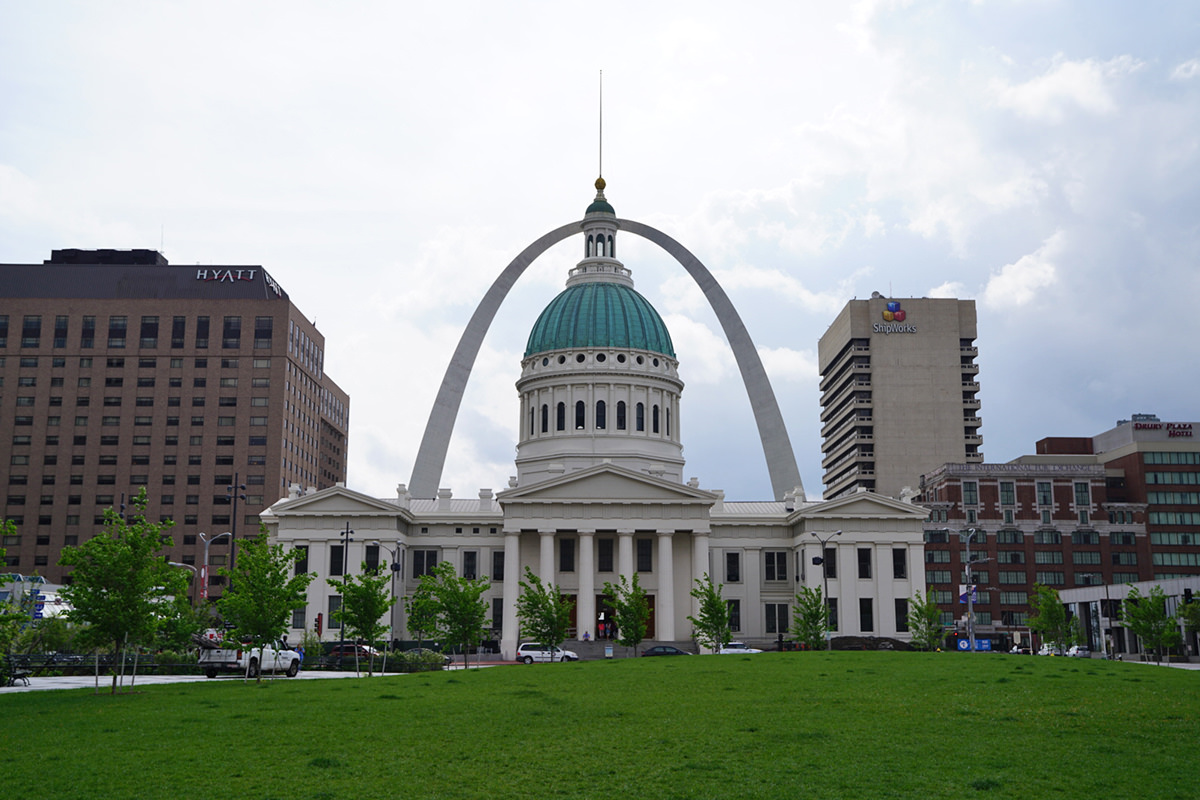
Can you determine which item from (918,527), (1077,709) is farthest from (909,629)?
(1077,709)

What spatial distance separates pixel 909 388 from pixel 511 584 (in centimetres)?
10026

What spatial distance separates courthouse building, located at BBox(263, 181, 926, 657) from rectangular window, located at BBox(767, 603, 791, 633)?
0.09 meters

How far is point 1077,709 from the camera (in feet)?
107

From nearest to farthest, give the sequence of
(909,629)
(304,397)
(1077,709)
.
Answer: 1. (1077,709)
2. (909,629)
3. (304,397)

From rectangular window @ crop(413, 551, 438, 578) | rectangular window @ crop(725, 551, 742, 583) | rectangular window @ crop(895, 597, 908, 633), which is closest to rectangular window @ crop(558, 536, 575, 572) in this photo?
rectangular window @ crop(413, 551, 438, 578)

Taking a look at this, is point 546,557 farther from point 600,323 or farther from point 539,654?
point 600,323

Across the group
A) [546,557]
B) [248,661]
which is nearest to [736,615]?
[546,557]

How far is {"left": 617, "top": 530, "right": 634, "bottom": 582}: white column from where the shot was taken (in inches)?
3740

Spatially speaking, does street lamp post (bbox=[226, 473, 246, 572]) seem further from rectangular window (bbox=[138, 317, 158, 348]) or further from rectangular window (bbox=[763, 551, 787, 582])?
rectangular window (bbox=[763, 551, 787, 582])

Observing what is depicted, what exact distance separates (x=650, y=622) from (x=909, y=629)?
21325 millimetres

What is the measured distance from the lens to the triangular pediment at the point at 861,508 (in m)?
97.8

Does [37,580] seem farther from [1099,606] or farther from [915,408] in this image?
[915,408]

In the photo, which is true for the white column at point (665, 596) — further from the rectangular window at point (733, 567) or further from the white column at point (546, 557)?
the white column at point (546, 557)

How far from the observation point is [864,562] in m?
98.1
